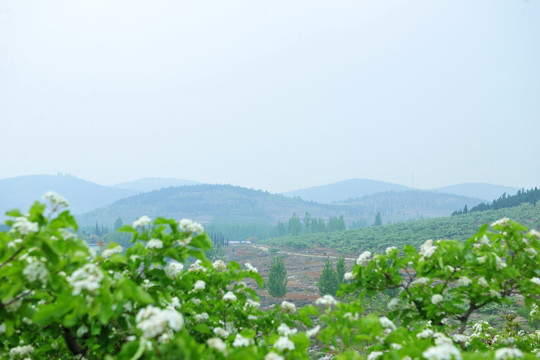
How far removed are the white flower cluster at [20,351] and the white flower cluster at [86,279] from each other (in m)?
1.75

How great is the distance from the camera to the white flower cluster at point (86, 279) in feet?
6.55

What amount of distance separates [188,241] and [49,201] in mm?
1051

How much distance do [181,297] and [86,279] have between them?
1924mm

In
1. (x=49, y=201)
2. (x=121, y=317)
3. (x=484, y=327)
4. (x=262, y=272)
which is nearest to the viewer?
(x=49, y=201)

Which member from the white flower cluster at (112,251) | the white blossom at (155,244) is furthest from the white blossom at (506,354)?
the white flower cluster at (112,251)

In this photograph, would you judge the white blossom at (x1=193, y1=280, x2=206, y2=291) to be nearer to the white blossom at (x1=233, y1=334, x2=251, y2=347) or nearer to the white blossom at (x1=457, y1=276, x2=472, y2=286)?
the white blossom at (x1=233, y1=334, x2=251, y2=347)

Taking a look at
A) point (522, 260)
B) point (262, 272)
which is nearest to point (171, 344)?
point (522, 260)

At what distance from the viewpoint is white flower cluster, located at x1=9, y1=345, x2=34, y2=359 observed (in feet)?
10.5

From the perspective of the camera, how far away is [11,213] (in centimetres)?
235

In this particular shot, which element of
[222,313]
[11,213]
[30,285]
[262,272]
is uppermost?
[11,213]

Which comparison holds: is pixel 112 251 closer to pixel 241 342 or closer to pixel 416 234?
pixel 241 342

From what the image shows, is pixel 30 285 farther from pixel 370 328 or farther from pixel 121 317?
pixel 370 328

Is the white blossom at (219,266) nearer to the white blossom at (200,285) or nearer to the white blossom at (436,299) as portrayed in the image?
the white blossom at (200,285)

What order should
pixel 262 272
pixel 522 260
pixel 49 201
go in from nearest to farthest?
1. pixel 49 201
2. pixel 522 260
3. pixel 262 272
